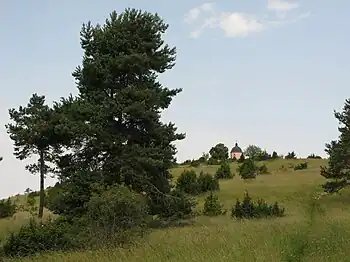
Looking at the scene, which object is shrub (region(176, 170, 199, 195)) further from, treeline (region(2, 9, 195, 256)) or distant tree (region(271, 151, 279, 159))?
distant tree (region(271, 151, 279, 159))

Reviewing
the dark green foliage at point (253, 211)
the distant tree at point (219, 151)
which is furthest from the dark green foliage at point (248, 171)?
the distant tree at point (219, 151)

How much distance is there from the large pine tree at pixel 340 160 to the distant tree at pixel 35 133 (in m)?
Result: 18.5

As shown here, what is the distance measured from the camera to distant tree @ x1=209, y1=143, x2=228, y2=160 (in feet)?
260

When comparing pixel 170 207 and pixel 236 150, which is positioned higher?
pixel 236 150

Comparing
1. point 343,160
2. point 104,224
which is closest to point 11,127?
point 104,224

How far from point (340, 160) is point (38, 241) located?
23.1 metres

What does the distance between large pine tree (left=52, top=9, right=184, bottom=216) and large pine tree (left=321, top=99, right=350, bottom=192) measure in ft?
43.7

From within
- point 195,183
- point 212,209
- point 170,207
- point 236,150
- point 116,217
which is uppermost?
point 236,150

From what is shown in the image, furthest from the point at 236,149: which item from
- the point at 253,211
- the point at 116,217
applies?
the point at 116,217

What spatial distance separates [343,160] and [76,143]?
1850 centimetres

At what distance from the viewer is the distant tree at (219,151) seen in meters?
79.1

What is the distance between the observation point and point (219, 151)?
82875 millimetres

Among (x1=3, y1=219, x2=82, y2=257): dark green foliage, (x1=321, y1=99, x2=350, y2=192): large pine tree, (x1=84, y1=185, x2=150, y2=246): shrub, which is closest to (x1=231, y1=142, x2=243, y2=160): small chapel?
(x1=321, y1=99, x2=350, y2=192): large pine tree

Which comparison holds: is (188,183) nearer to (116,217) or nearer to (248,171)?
(248,171)
